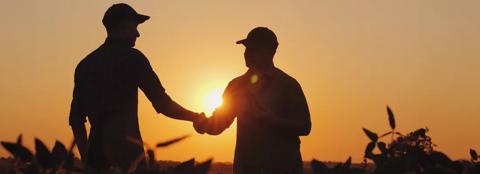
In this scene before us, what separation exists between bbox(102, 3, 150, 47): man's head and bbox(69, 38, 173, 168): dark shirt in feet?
0.25

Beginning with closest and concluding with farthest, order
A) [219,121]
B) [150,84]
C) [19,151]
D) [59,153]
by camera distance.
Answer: [19,151], [59,153], [150,84], [219,121]

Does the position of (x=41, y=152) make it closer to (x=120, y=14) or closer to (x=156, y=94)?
(x=120, y=14)

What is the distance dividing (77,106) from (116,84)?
452 mm

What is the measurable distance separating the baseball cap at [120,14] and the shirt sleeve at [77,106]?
0.57 metres

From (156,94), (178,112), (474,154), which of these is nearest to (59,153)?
(474,154)

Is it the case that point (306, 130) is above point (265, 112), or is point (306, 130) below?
below

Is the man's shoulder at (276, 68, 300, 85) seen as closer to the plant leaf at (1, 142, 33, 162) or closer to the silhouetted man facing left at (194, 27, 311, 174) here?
the silhouetted man facing left at (194, 27, 311, 174)

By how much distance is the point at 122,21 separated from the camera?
7074 millimetres

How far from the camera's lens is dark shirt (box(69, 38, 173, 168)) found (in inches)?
266

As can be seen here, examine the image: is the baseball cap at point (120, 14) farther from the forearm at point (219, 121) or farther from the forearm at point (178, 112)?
the forearm at point (219, 121)

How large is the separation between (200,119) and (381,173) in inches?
196

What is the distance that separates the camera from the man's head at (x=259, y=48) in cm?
712

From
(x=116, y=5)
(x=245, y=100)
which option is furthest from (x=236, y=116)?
(x=116, y=5)

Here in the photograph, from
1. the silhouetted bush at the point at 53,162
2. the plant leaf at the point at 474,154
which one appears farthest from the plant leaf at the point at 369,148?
the silhouetted bush at the point at 53,162
